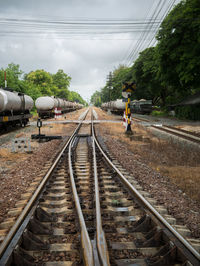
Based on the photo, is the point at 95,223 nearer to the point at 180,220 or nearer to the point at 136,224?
the point at 136,224

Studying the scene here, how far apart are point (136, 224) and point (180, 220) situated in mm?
859

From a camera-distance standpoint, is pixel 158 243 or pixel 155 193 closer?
pixel 158 243

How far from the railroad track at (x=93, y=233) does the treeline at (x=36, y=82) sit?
30290 mm

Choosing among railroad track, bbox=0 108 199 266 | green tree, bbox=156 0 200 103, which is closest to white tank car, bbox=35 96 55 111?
green tree, bbox=156 0 200 103

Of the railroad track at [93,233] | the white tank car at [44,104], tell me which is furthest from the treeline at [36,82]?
the railroad track at [93,233]

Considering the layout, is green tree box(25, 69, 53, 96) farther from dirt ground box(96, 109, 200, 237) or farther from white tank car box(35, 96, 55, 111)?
dirt ground box(96, 109, 200, 237)

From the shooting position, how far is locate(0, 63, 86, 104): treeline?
35.3m

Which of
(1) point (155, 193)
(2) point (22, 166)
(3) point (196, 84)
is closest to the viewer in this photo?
(1) point (155, 193)

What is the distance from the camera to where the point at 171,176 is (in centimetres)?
632

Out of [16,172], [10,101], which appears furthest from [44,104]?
[16,172]

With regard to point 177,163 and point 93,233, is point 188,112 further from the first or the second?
point 93,233

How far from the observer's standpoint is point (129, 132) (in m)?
14.9

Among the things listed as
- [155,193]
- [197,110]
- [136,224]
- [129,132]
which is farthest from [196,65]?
[136,224]

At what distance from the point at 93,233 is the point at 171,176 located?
12.8 feet
